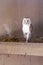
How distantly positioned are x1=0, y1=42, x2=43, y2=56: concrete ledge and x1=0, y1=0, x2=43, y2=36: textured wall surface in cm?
20

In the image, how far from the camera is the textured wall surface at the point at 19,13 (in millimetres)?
1313

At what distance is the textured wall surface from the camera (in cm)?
131

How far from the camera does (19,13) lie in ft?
4.47

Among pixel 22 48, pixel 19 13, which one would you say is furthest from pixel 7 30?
pixel 22 48

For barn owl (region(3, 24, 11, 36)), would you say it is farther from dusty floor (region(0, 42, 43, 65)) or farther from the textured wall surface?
dusty floor (region(0, 42, 43, 65))

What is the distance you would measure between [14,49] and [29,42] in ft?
0.35

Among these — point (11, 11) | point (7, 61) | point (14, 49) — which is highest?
point (11, 11)

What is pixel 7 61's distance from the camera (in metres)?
1.36

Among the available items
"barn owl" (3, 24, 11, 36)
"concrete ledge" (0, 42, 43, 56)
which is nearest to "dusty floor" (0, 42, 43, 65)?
"concrete ledge" (0, 42, 43, 56)

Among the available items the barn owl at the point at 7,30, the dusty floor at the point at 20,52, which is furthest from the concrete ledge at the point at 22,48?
the barn owl at the point at 7,30

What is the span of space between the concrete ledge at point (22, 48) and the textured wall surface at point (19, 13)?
20cm

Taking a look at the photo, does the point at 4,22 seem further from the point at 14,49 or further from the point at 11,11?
the point at 14,49

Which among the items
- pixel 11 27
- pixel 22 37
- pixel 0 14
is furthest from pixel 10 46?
pixel 0 14

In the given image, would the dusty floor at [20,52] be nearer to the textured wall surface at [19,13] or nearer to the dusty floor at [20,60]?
the dusty floor at [20,60]
